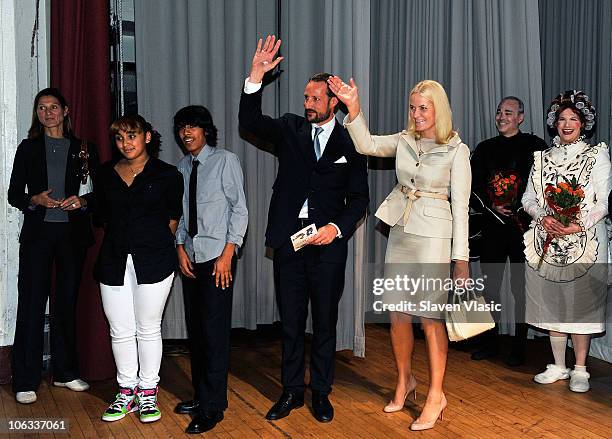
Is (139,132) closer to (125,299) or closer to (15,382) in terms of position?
(125,299)

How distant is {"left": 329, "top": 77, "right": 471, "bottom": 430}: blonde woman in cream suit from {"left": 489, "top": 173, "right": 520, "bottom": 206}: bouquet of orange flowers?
41.8 inches

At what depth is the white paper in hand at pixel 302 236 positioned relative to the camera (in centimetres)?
339

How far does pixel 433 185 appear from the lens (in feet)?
11.2

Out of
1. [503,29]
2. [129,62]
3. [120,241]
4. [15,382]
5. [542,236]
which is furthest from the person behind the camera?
[503,29]

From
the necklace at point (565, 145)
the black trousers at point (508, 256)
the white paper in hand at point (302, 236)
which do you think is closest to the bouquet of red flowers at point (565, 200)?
the necklace at point (565, 145)

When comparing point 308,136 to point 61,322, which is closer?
point 308,136

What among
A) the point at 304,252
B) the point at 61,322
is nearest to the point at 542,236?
the point at 304,252

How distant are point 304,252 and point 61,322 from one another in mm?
1468

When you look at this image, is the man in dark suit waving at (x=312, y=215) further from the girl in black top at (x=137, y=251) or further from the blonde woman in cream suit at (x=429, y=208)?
the girl in black top at (x=137, y=251)

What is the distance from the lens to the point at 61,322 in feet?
12.9

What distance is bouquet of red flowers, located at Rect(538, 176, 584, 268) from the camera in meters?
3.96

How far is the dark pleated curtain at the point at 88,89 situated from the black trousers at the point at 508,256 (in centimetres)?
251

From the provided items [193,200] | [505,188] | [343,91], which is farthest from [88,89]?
[505,188]

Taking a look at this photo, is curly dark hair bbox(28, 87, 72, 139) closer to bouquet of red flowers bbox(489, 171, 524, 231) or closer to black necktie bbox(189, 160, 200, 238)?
black necktie bbox(189, 160, 200, 238)
